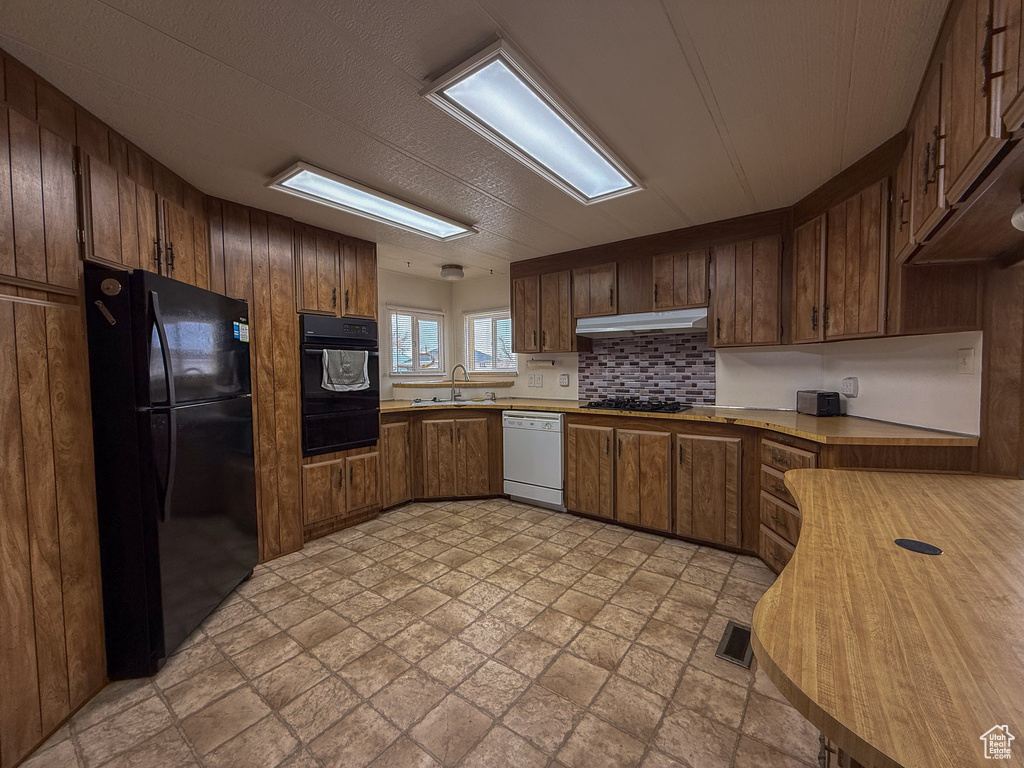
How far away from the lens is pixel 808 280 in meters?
2.62

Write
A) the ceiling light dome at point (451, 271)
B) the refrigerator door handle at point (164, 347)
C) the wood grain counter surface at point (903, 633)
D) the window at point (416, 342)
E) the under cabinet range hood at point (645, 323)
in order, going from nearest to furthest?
the wood grain counter surface at point (903, 633), the refrigerator door handle at point (164, 347), the under cabinet range hood at point (645, 323), the ceiling light dome at point (451, 271), the window at point (416, 342)

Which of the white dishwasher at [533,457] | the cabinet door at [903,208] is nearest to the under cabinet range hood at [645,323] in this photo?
the white dishwasher at [533,457]

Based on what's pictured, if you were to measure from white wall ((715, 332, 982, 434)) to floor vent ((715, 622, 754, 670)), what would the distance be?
1.38 metres

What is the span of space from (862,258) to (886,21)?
1234mm

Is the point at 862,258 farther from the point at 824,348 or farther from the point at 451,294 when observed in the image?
the point at 451,294

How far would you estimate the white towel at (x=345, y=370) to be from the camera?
3145 mm

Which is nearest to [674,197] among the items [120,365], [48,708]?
[120,365]

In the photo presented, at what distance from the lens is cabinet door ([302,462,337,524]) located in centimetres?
304

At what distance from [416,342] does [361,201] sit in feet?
7.38

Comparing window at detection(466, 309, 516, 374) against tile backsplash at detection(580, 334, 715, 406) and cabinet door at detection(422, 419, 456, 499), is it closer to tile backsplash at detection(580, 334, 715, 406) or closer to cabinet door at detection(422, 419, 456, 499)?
tile backsplash at detection(580, 334, 715, 406)

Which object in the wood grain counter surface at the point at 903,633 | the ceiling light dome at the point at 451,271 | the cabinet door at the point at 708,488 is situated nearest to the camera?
the wood grain counter surface at the point at 903,633

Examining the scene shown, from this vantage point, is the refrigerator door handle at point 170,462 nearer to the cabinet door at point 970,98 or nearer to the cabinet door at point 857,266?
the cabinet door at point 970,98

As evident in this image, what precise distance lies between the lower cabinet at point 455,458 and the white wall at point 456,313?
2.49ft

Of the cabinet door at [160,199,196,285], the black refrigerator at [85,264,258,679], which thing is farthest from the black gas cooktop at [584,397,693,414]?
the cabinet door at [160,199,196,285]
